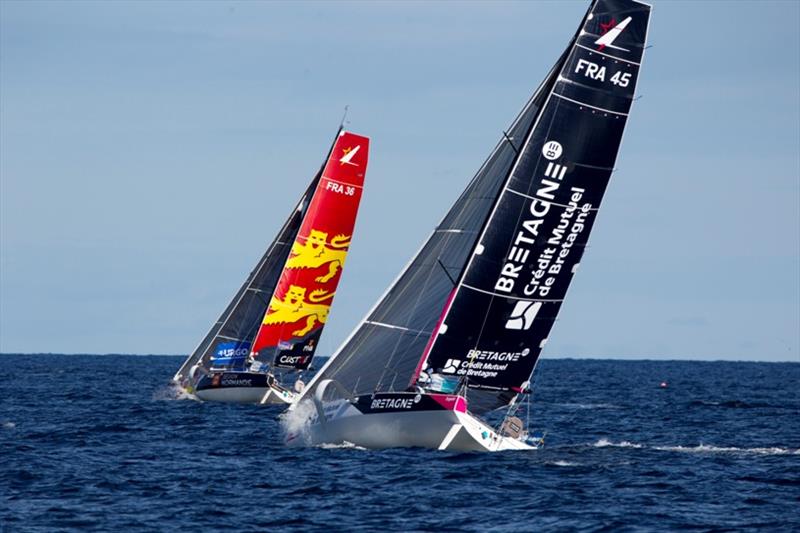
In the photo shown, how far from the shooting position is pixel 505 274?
28.2m

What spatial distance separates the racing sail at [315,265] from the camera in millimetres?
48094

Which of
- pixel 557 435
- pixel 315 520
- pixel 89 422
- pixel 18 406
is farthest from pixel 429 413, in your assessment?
pixel 18 406

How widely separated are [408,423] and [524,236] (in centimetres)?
460

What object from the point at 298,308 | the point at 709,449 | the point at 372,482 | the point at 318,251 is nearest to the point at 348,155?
the point at 318,251

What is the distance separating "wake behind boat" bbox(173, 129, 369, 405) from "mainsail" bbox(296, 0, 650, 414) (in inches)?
746

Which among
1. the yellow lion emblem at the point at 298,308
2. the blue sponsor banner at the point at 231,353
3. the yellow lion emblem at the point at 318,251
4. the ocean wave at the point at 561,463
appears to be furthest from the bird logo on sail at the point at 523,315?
the blue sponsor banner at the point at 231,353

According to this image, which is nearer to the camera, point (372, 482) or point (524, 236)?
point (372, 482)

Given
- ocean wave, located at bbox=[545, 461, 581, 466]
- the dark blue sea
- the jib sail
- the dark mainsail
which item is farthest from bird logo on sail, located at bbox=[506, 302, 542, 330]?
ocean wave, located at bbox=[545, 461, 581, 466]

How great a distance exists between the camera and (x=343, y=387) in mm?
29641

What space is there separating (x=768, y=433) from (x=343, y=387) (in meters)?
17.7

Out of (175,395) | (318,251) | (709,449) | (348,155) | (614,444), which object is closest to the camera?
(709,449)

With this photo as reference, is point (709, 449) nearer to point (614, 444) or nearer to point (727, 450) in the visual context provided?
point (727, 450)

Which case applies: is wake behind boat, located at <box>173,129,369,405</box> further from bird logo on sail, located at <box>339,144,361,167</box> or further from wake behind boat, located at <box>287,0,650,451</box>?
wake behind boat, located at <box>287,0,650,451</box>

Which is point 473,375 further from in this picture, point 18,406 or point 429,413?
point 18,406
